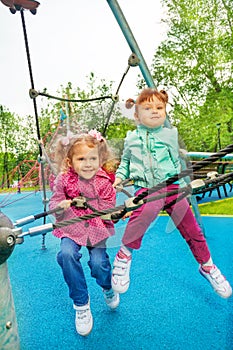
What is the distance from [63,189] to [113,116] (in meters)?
0.26

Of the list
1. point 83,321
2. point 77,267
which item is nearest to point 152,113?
point 77,267

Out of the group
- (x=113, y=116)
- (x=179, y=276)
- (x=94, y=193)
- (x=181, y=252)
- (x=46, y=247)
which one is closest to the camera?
(x=94, y=193)

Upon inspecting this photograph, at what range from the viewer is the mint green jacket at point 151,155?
0.82m

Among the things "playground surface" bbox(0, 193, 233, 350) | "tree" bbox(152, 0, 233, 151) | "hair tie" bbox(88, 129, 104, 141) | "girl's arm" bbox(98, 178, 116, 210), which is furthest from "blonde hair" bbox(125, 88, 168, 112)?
"tree" bbox(152, 0, 233, 151)

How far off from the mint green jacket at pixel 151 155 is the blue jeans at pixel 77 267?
268mm

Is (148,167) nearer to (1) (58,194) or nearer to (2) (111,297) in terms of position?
(1) (58,194)

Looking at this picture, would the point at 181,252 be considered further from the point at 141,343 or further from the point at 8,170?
the point at 8,170

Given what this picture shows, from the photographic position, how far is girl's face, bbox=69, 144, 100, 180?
2.78ft

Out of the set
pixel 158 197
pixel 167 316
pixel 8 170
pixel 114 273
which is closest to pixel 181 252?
pixel 167 316

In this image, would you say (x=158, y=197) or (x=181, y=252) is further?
(x=181, y=252)

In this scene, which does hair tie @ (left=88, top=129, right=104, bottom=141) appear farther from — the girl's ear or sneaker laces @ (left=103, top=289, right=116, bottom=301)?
sneaker laces @ (left=103, top=289, right=116, bottom=301)

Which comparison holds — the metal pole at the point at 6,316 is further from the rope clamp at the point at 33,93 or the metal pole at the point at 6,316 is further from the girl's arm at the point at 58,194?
the rope clamp at the point at 33,93

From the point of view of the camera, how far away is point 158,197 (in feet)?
2.40

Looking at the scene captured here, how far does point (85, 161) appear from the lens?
33.4 inches
